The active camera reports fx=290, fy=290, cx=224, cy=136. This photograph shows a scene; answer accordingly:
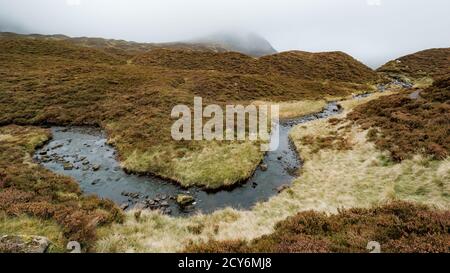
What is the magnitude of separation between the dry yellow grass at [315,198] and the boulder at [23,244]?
201 centimetres

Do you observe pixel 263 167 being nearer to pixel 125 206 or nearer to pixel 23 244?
pixel 125 206

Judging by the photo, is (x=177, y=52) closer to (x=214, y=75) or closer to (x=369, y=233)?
(x=214, y=75)

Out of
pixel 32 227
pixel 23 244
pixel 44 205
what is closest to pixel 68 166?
pixel 44 205

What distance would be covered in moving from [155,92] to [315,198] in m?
29.3

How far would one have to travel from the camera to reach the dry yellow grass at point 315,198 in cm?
1134

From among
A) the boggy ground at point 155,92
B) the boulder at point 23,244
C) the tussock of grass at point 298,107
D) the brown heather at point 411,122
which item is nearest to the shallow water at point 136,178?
the boggy ground at point 155,92

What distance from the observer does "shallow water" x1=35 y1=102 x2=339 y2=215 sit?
57.5ft

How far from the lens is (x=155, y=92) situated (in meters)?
40.0

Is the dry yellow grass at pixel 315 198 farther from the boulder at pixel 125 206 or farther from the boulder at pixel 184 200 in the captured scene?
the boulder at pixel 125 206

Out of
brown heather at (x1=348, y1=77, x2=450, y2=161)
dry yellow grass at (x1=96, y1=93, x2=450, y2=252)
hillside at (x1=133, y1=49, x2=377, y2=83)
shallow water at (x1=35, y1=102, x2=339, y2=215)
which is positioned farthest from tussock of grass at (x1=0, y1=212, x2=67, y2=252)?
hillside at (x1=133, y1=49, x2=377, y2=83)

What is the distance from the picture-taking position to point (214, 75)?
53.2 meters

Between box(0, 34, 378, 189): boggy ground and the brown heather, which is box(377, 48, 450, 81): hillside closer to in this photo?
box(0, 34, 378, 189): boggy ground

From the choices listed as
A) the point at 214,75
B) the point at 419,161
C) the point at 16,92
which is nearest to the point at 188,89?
the point at 214,75
